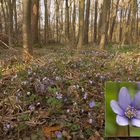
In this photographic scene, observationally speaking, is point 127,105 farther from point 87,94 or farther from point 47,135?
point 87,94

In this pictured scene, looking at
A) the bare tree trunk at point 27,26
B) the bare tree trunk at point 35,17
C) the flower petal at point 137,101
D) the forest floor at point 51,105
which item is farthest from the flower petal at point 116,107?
the bare tree trunk at point 35,17

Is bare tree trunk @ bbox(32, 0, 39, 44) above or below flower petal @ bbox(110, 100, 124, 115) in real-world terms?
above

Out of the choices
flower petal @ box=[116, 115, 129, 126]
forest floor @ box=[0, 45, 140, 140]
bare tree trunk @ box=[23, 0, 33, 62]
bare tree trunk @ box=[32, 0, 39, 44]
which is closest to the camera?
flower petal @ box=[116, 115, 129, 126]

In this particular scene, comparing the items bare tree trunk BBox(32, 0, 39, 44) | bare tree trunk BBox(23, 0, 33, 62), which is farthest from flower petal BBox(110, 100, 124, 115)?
bare tree trunk BBox(32, 0, 39, 44)

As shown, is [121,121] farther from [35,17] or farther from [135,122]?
[35,17]

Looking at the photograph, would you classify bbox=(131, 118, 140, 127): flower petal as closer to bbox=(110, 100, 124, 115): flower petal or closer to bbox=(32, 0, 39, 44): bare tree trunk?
bbox=(110, 100, 124, 115): flower petal

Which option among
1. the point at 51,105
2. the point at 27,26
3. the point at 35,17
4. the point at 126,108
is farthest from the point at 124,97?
the point at 35,17

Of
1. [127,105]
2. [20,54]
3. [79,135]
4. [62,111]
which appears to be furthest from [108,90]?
[20,54]
